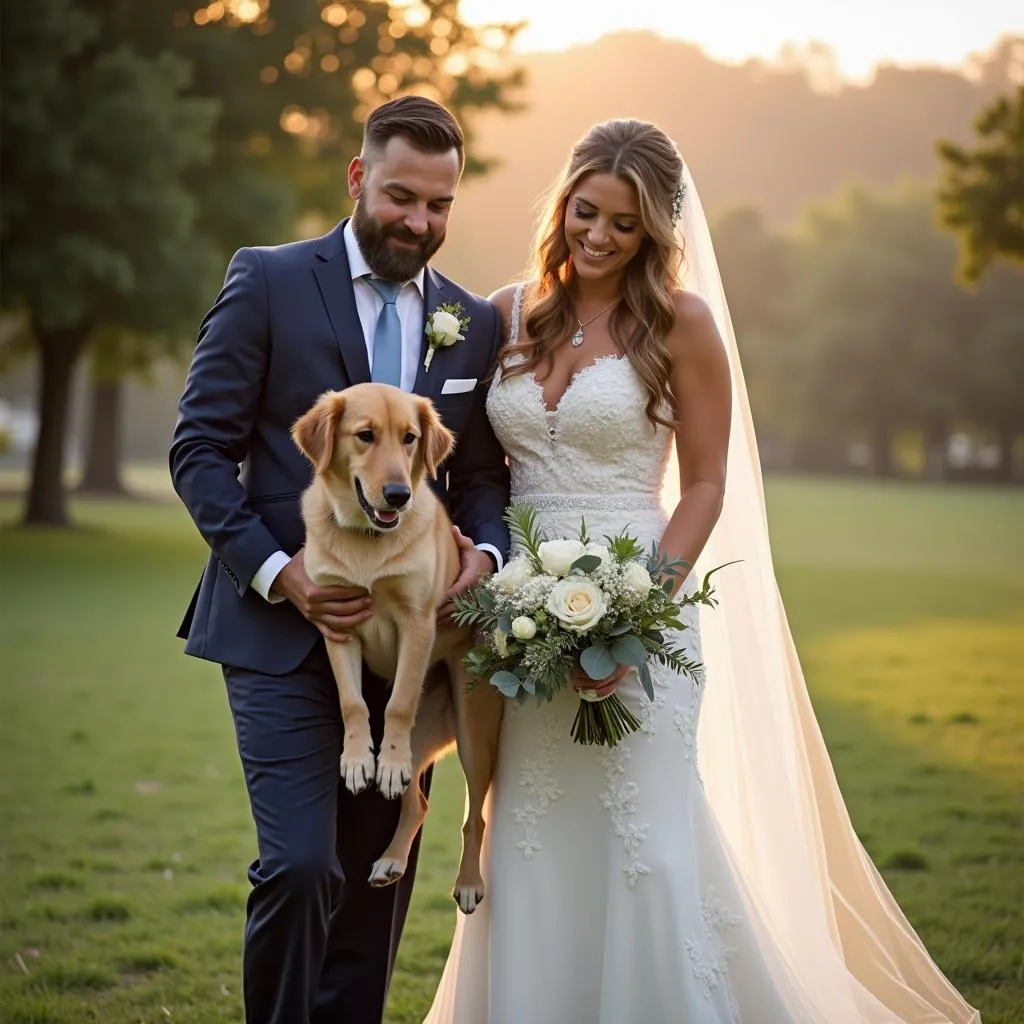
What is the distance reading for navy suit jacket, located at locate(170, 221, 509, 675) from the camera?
3.95 metres

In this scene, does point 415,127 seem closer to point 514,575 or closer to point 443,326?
point 443,326

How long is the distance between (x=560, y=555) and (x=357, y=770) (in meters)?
0.85

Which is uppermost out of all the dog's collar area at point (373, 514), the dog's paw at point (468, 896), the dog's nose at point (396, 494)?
the dog's nose at point (396, 494)

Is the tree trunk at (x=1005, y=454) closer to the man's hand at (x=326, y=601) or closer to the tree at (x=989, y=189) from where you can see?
the tree at (x=989, y=189)

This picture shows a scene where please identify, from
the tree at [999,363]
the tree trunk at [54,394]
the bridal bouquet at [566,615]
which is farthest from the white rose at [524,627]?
the tree at [999,363]

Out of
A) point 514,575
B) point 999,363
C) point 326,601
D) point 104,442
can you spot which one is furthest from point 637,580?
point 999,363

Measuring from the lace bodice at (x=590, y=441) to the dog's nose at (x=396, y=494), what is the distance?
2.76 feet

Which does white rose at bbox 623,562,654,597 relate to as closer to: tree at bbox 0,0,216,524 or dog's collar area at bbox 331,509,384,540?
dog's collar area at bbox 331,509,384,540

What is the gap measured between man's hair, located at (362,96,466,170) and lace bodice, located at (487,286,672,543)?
0.84m

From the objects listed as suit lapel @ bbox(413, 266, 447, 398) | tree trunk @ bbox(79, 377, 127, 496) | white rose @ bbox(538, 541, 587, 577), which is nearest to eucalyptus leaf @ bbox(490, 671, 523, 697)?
white rose @ bbox(538, 541, 587, 577)

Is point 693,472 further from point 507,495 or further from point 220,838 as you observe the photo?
point 220,838

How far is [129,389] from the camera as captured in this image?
90000 mm

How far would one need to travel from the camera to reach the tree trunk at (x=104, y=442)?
34.8m

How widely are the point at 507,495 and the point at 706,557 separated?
926mm
